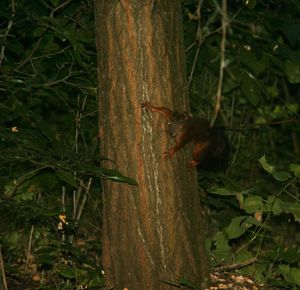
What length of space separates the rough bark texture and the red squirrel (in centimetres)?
6

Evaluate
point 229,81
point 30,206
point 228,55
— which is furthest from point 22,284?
point 229,81

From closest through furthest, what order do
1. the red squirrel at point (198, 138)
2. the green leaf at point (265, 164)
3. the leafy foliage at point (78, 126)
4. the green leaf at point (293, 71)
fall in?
the red squirrel at point (198, 138)
the leafy foliage at point (78, 126)
the green leaf at point (265, 164)
the green leaf at point (293, 71)

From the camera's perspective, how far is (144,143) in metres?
3.66

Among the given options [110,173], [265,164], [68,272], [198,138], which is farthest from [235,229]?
[110,173]

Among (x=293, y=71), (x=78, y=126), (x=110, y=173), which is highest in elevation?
(x=293, y=71)

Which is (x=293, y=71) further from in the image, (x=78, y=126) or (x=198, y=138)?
(x=78, y=126)

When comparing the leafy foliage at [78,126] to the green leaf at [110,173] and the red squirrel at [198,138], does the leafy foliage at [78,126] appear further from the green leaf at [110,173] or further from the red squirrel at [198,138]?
the red squirrel at [198,138]

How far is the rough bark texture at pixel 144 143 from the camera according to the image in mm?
3627

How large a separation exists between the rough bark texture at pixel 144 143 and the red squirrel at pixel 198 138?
2.2 inches

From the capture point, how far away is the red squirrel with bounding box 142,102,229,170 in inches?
142

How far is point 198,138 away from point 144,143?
37 cm

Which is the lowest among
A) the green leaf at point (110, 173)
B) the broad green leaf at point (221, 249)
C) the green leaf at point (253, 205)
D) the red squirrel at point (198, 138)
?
the broad green leaf at point (221, 249)

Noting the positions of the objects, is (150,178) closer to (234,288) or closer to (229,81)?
(234,288)

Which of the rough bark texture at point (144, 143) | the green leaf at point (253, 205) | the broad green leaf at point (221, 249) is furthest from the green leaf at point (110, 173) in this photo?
the broad green leaf at point (221, 249)
